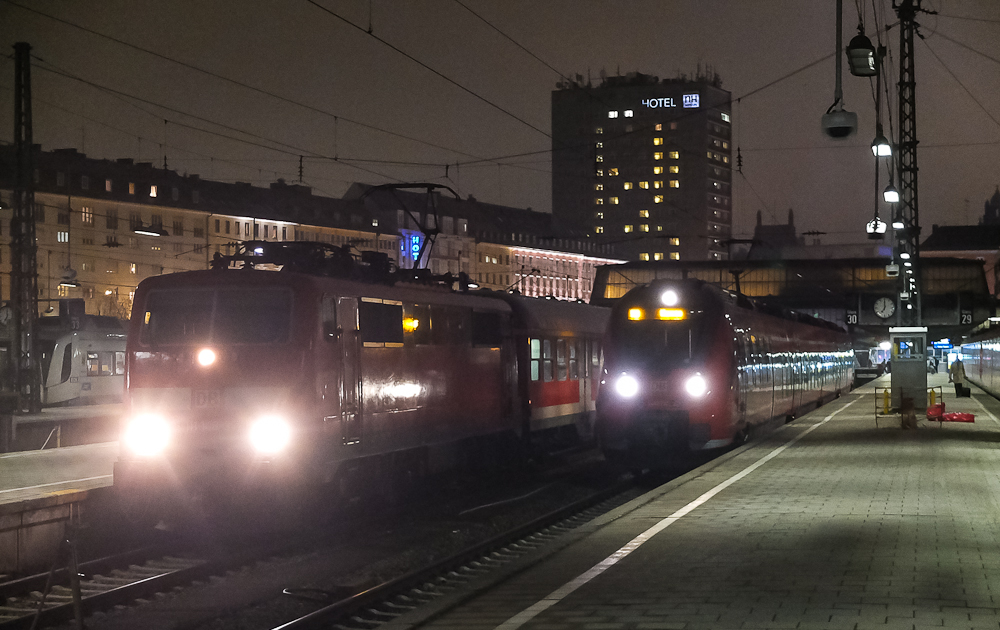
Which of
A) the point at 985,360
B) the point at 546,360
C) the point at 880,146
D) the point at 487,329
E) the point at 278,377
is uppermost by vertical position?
the point at 880,146

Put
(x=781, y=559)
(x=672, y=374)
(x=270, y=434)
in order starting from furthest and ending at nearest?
(x=672, y=374)
(x=270, y=434)
(x=781, y=559)

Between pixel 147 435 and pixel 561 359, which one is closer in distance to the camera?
pixel 147 435

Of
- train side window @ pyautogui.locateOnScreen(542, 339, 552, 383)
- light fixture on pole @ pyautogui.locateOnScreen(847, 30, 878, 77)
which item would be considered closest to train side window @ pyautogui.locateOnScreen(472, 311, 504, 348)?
train side window @ pyautogui.locateOnScreen(542, 339, 552, 383)

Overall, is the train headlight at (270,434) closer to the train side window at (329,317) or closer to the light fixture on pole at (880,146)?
the train side window at (329,317)

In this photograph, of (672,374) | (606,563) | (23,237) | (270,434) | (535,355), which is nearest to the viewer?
(606,563)

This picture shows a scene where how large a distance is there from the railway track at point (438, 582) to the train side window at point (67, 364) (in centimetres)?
3002

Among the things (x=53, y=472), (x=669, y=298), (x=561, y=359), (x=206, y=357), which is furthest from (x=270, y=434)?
Answer: (x=561, y=359)

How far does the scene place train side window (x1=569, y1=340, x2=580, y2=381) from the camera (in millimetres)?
25188

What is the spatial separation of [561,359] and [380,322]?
9.20m

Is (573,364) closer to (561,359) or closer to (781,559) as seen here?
(561,359)

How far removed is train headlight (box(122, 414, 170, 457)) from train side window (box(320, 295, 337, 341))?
2139 millimetres

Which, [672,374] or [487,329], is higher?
[487,329]

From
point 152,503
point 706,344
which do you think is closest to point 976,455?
point 706,344

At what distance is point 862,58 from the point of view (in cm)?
1788
